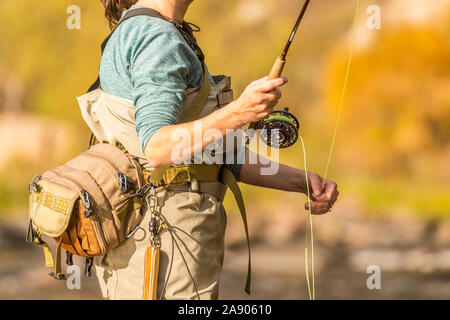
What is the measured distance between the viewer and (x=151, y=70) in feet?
5.31

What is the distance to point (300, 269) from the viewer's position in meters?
9.28

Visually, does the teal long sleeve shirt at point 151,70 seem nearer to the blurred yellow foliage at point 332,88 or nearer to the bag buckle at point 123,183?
the bag buckle at point 123,183

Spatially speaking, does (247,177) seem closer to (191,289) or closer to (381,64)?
(191,289)

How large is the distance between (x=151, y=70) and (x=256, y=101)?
280mm

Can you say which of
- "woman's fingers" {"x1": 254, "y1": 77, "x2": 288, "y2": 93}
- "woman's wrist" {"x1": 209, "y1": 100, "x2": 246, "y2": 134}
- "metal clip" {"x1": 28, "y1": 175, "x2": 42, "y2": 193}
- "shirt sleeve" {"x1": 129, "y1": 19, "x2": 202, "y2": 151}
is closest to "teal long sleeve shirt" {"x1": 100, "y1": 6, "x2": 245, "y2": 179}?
"shirt sleeve" {"x1": 129, "y1": 19, "x2": 202, "y2": 151}

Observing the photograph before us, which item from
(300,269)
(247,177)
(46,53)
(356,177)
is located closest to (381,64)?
(356,177)

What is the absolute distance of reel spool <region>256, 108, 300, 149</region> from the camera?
6.50 ft

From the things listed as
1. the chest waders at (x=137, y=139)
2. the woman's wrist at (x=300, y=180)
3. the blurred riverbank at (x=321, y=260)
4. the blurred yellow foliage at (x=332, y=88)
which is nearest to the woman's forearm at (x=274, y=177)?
the woman's wrist at (x=300, y=180)

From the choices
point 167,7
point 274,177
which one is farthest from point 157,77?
point 274,177

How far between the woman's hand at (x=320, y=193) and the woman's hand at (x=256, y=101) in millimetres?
681

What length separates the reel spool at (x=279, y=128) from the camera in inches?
78.0

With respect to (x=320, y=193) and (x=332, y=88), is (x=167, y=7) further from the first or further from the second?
(x=332, y=88)

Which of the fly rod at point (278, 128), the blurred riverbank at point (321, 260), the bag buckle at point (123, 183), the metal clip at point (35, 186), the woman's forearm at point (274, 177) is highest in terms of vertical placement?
the blurred riverbank at point (321, 260)

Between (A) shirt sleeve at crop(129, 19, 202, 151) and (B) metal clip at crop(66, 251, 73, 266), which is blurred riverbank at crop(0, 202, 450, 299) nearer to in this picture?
(B) metal clip at crop(66, 251, 73, 266)
